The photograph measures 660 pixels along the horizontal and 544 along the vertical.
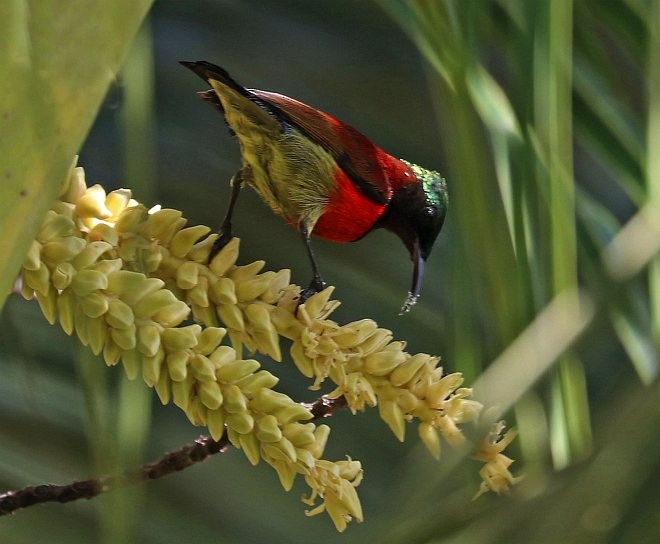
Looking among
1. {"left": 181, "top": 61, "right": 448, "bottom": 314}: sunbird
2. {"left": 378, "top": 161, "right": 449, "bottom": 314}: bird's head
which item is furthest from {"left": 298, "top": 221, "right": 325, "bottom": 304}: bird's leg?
{"left": 378, "top": 161, "right": 449, "bottom": 314}: bird's head

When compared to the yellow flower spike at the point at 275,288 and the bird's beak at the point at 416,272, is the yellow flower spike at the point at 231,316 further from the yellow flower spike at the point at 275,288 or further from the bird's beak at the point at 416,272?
the bird's beak at the point at 416,272

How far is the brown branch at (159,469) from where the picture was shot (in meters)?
0.43

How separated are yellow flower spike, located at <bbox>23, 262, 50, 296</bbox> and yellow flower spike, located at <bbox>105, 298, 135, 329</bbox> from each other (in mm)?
22

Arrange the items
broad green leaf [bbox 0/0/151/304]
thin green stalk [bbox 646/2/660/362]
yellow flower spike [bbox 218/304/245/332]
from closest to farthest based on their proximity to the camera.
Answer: broad green leaf [bbox 0/0/151/304] < thin green stalk [bbox 646/2/660/362] < yellow flower spike [bbox 218/304/245/332]

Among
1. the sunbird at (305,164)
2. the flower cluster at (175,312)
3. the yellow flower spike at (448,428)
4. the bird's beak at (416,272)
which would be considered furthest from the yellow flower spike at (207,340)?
the bird's beak at (416,272)

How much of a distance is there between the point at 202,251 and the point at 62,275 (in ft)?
0.29

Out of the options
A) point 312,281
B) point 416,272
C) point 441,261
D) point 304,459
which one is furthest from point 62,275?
point 441,261

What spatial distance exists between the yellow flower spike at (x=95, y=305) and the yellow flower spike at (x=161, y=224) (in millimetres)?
61

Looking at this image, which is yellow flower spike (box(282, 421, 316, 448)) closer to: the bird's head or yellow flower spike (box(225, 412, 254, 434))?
yellow flower spike (box(225, 412, 254, 434))

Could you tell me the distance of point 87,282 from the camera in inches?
12.6

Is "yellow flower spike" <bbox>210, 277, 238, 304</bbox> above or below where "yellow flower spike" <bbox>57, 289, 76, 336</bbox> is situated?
above

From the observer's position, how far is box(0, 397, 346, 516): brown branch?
0.43 meters

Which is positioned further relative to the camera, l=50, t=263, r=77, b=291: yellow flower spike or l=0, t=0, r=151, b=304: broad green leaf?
l=50, t=263, r=77, b=291: yellow flower spike

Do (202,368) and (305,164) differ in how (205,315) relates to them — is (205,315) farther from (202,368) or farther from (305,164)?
(305,164)
